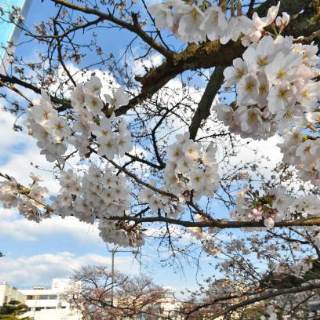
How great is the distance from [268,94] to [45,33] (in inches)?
162

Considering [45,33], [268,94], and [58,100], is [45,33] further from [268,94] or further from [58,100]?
[268,94]

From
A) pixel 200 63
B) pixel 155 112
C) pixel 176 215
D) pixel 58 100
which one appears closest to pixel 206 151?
pixel 176 215

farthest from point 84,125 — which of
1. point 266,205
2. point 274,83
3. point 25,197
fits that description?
point 25,197

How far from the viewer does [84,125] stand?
6.12 ft

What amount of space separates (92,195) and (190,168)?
3.14ft

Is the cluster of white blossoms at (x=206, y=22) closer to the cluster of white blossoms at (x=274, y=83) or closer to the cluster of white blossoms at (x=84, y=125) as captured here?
the cluster of white blossoms at (x=274, y=83)

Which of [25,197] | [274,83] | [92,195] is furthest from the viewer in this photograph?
[25,197]

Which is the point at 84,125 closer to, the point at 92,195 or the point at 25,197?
the point at 92,195

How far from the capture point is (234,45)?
10.2ft

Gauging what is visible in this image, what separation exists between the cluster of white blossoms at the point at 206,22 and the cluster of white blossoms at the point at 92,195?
5.20ft

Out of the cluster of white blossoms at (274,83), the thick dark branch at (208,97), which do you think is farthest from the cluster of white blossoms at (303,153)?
the thick dark branch at (208,97)

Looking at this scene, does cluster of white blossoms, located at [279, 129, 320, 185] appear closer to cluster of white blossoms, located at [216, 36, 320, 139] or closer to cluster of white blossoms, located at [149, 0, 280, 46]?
cluster of white blossoms, located at [216, 36, 320, 139]

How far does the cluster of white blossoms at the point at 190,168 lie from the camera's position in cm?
213

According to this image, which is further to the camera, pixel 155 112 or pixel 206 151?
pixel 155 112
